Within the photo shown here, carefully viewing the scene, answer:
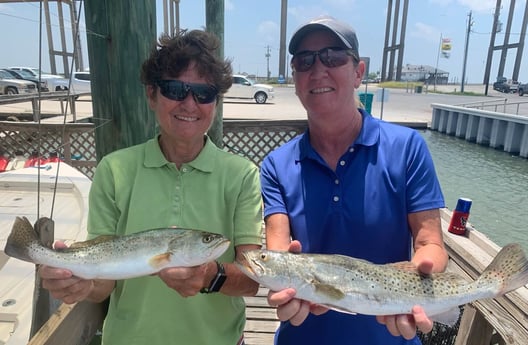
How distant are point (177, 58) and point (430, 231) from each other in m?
1.60

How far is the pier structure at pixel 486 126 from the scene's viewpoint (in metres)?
18.5

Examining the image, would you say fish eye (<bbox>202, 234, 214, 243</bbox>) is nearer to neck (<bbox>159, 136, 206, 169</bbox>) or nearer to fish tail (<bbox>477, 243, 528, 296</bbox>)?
neck (<bbox>159, 136, 206, 169</bbox>)

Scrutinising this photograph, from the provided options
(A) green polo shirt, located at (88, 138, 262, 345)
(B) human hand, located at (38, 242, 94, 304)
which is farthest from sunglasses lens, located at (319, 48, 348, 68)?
(B) human hand, located at (38, 242, 94, 304)

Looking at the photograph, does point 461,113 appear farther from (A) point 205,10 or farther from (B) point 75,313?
(B) point 75,313

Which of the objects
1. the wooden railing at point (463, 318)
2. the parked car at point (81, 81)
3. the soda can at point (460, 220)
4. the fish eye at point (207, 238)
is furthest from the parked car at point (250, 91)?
the fish eye at point (207, 238)

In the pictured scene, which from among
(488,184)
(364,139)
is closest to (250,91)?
(488,184)

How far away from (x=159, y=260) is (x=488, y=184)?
15491 millimetres

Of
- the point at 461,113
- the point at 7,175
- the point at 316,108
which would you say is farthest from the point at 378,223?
the point at 461,113

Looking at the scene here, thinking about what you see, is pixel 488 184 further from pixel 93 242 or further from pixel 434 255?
pixel 93 242

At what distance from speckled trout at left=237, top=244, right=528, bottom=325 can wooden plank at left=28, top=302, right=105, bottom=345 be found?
890 millimetres

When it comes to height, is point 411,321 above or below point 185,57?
below

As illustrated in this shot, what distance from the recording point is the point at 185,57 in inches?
73.5

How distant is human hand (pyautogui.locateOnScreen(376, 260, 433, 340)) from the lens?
1714 millimetres

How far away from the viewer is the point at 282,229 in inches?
80.7
